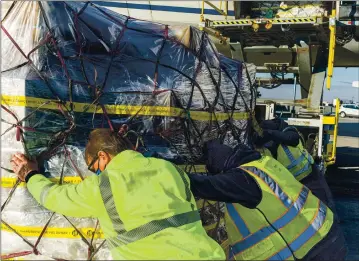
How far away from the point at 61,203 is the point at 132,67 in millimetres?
1309

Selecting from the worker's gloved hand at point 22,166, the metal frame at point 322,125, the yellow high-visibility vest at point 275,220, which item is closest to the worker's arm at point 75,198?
the worker's gloved hand at point 22,166

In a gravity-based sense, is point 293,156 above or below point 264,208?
below

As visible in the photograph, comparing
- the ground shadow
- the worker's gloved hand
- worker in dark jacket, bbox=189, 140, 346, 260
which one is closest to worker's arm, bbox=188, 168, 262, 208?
worker in dark jacket, bbox=189, 140, 346, 260

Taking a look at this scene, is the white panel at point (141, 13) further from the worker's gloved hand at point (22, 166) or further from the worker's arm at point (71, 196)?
the worker's arm at point (71, 196)

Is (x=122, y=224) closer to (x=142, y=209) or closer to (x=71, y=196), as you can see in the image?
(x=142, y=209)

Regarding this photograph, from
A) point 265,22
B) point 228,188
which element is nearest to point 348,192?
point 265,22

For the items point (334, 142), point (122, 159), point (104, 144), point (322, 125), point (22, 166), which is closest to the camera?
→ point (122, 159)

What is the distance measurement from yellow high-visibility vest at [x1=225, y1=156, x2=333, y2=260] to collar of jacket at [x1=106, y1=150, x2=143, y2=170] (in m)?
0.72

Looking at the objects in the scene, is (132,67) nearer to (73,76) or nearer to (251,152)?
(73,76)

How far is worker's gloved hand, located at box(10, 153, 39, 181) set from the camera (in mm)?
2547

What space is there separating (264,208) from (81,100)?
1.33m

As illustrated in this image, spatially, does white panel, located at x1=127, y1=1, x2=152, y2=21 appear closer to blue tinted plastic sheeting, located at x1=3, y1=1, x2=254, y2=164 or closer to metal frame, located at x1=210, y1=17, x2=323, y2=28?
metal frame, located at x1=210, y1=17, x2=323, y2=28

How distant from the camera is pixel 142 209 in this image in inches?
71.4

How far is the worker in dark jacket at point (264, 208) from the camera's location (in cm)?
223
